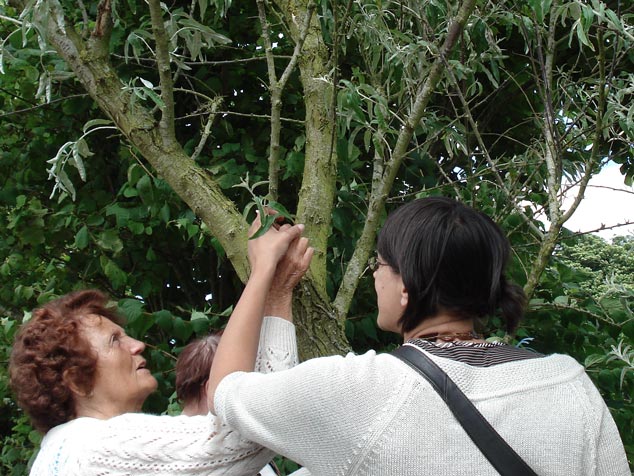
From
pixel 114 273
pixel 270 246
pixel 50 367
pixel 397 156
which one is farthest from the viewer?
pixel 114 273

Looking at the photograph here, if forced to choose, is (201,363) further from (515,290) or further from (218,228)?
(515,290)

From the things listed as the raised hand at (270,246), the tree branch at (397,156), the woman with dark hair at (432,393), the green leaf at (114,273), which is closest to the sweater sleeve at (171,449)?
the woman with dark hair at (432,393)

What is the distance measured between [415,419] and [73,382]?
1048 mm

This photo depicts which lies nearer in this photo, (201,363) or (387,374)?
(387,374)

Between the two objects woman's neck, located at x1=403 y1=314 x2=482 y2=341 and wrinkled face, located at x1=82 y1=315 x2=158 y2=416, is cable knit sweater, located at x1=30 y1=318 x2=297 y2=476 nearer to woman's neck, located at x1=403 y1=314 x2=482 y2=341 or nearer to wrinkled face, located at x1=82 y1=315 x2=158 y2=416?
wrinkled face, located at x1=82 y1=315 x2=158 y2=416

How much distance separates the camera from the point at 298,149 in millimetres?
3225

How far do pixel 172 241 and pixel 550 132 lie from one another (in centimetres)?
192

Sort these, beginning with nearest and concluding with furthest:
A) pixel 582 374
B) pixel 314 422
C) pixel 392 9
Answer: pixel 314 422
pixel 582 374
pixel 392 9

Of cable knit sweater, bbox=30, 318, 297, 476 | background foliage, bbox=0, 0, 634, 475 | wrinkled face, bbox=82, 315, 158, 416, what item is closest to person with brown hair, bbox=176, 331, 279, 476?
background foliage, bbox=0, 0, 634, 475

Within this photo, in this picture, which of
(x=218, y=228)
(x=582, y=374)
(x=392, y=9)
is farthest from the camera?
(x=392, y=9)

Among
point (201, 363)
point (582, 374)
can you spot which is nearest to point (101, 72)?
point (201, 363)

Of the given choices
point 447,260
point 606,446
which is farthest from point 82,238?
point 606,446

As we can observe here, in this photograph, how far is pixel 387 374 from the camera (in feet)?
4.12

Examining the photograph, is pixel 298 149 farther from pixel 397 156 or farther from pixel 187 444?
pixel 187 444
